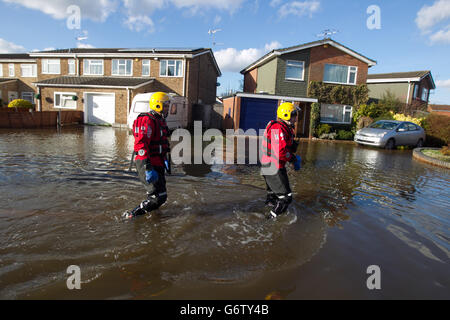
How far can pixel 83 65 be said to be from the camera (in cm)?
2623

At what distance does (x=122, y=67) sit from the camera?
989 inches

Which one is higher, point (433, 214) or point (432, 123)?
point (432, 123)

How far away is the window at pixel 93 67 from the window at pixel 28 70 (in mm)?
10067

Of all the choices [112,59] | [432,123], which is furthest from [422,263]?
[112,59]

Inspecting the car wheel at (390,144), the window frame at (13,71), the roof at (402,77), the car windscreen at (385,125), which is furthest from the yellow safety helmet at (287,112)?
the window frame at (13,71)

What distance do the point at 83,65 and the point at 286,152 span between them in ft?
88.5

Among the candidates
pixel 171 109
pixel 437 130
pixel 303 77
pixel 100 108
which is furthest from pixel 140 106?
pixel 437 130

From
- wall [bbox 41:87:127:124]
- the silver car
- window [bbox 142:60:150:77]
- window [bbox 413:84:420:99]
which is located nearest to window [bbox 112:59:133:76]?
window [bbox 142:60:150:77]

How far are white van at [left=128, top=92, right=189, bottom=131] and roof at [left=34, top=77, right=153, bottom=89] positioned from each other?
14.2 feet

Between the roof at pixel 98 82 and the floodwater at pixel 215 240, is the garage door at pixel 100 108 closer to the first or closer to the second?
the roof at pixel 98 82

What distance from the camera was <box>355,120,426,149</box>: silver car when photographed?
1534 centimetres

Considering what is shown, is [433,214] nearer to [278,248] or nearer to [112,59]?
[278,248]

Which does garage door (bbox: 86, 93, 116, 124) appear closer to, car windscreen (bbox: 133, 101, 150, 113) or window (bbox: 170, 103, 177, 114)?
window (bbox: 170, 103, 177, 114)

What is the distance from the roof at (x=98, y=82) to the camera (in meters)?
22.2
